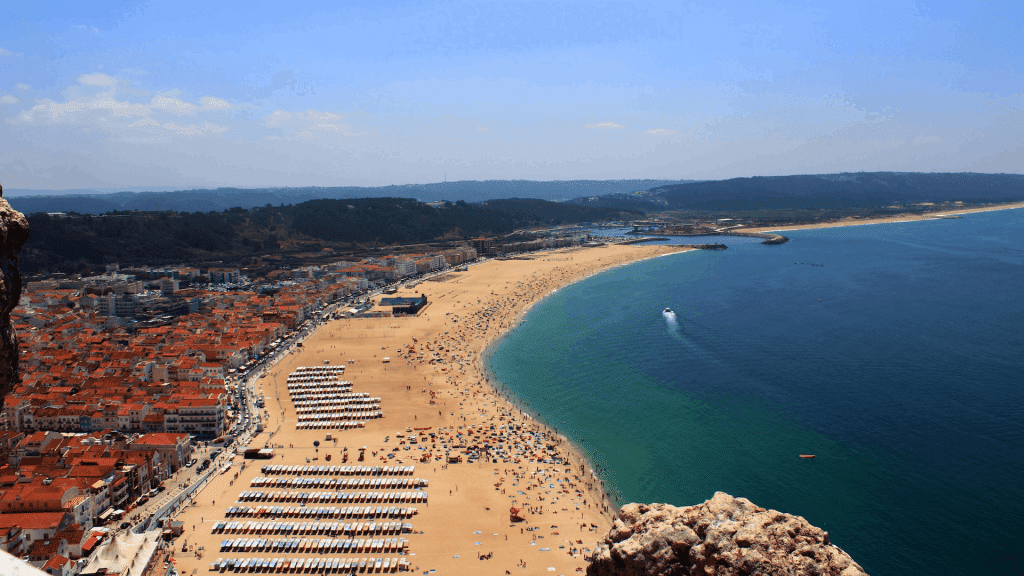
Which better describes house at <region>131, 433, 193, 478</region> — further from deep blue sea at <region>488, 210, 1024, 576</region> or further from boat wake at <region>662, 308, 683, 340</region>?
boat wake at <region>662, 308, 683, 340</region>

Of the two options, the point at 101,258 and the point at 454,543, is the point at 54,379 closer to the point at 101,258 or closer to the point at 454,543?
the point at 454,543

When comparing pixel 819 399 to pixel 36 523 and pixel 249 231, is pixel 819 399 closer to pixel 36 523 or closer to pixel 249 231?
pixel 36 523

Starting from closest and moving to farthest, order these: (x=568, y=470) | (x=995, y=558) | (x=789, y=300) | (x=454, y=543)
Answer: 1. (x=995, y=558)
2. (x=454, y=543)
3. (x=568, y=470)
4. (x=789, y=300)

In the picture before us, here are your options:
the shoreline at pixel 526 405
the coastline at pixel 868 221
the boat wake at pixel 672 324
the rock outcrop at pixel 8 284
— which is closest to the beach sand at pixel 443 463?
the shoreline at pixel 526 405

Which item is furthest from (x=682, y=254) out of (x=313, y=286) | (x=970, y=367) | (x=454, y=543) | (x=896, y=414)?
(x=454, y=543)

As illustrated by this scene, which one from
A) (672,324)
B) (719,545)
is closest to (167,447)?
(719,545)

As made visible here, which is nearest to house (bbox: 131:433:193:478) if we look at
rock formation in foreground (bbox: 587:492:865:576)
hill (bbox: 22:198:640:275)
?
rock formation in foreground (bbox: 587:492:865:576)

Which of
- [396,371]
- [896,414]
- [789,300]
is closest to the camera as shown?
[896,414]
